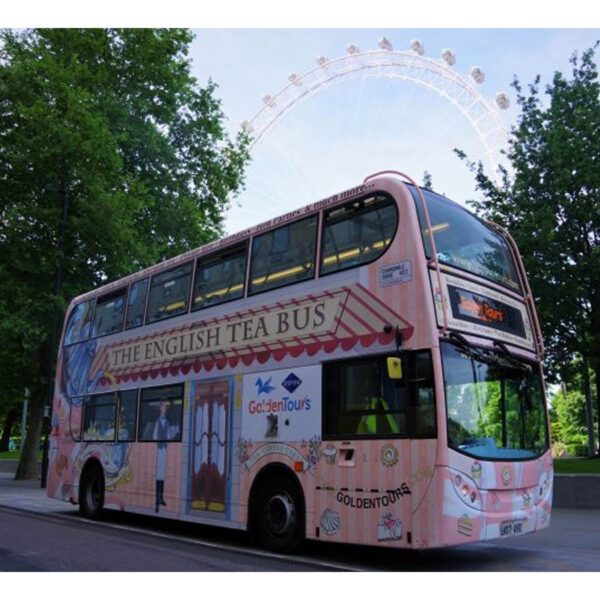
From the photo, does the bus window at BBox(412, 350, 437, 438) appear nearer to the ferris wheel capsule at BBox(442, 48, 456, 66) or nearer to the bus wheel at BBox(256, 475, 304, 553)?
the bus wheel at BBox(256, 475, 304, 553)

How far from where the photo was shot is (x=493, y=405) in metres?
8.19

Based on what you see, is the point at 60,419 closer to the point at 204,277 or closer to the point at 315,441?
the point at 204,277

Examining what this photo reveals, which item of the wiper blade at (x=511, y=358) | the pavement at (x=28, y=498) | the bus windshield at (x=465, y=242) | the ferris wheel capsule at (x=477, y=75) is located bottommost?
the pavement at (x=28, y=498)

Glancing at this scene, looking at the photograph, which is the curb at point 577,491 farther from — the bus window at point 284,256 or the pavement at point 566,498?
the bus window at point 284,256

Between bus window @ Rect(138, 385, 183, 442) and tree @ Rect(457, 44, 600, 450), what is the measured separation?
12.4 m

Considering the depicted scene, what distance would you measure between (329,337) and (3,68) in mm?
19424

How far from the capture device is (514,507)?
8008mm

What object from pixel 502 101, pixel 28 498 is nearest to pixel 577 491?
pixel 28 498

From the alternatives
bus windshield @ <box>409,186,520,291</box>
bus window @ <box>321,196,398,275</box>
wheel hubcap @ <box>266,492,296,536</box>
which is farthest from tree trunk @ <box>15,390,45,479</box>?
bus windshield @ <box>409,186,520,291</box>

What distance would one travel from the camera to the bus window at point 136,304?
44.1 ft

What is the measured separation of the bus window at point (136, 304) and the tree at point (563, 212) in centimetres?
1175

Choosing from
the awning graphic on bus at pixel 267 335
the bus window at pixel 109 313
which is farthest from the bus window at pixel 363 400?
the bus window at pixel 109 313

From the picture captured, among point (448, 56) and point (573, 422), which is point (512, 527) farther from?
point (573, 422)

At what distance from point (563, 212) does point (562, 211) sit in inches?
2.4
